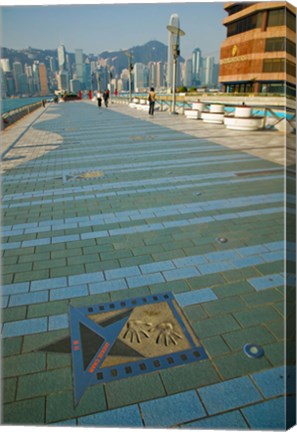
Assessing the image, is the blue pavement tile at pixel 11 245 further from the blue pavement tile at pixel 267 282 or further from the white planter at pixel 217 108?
the white planter at pixel 217 108

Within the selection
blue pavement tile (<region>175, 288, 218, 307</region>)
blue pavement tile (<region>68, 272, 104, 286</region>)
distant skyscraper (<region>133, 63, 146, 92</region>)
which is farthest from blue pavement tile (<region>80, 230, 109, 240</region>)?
distant skyscraper (<region>133, 63, 146, 92</region>)

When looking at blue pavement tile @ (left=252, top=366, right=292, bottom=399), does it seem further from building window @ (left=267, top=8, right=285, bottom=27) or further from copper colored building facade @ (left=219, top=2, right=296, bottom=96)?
copper colored building facade @ (left=219, top=2, right=296, bottom=96)

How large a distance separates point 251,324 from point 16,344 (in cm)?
235

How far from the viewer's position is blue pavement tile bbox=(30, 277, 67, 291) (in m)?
3.98

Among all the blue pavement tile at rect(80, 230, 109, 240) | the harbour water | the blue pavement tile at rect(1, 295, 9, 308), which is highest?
the harbour water

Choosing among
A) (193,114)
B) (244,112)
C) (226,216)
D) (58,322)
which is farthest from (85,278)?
(193,114)

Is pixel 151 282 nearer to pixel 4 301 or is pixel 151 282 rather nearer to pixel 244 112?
pixel 4 301

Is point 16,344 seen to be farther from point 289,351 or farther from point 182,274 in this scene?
point 289,351

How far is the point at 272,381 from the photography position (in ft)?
8.76

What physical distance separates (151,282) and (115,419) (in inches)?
71.1

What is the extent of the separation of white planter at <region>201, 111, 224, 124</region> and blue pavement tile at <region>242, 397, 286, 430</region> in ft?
57.8

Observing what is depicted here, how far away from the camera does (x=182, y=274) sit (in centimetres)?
419

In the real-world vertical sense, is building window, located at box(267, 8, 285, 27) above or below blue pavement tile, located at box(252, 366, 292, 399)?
above

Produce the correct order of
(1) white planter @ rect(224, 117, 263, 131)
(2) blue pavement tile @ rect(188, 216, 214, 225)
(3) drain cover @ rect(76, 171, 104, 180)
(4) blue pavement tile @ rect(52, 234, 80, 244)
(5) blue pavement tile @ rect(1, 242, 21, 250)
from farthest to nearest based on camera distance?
(1) white planter @ rect(224, 117, 263, 131), (3) drain cover @ rect(76, 171, 104, 180), (2) blue pavement tile @ rect(188, 216, 214, 225), (4) blue pavement tile @ rect(52, 234, 80, 244), (5) blue pavement tile @ rect(1, 242, 21, 250)
